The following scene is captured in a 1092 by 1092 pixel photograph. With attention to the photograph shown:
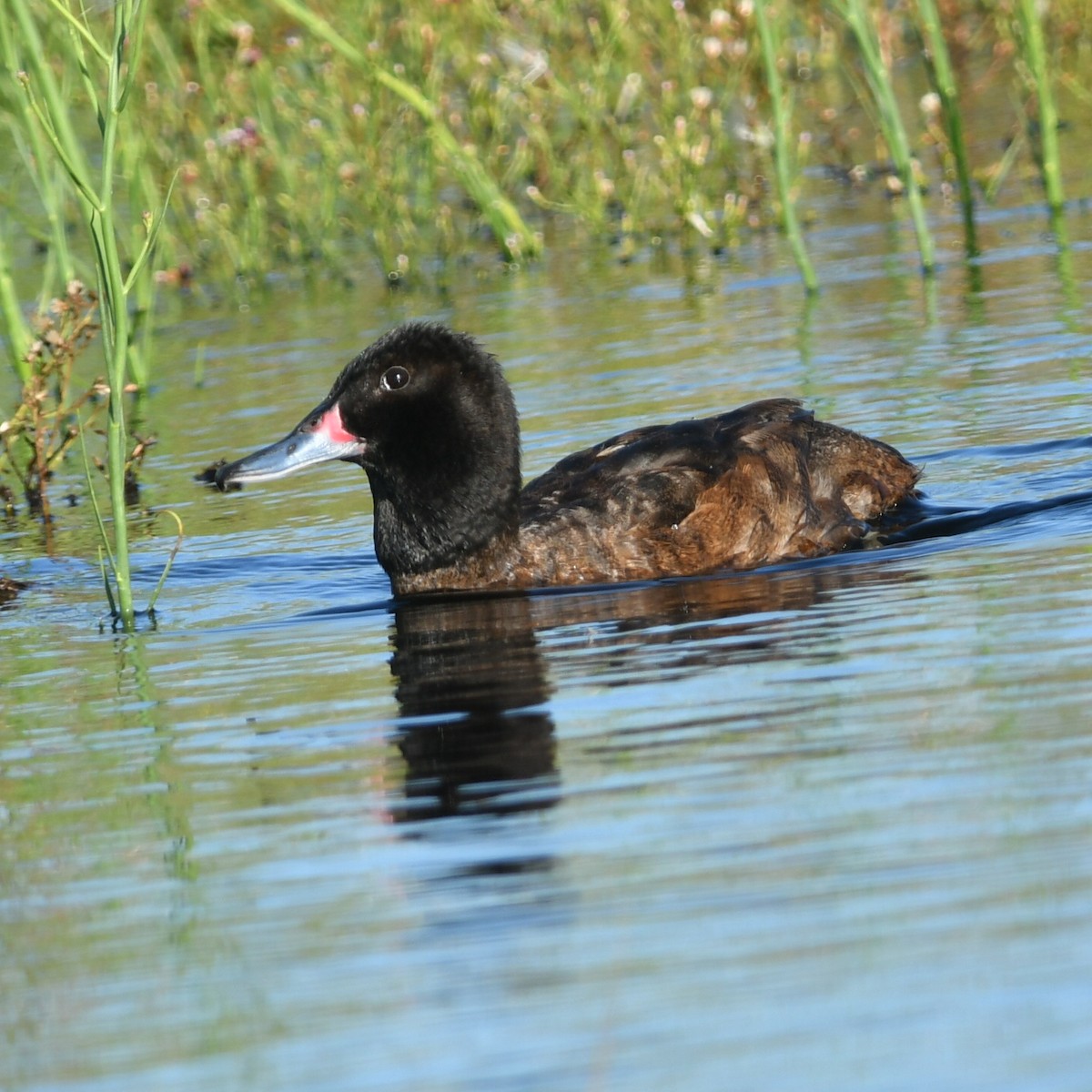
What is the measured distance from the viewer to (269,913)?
4727 mm

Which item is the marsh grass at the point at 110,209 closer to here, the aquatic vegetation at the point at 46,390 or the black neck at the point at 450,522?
the black neck at the point at 450,522

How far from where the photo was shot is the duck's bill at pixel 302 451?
866 cm

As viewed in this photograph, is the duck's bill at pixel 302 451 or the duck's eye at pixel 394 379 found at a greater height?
the duck's eye at pixel 394 379

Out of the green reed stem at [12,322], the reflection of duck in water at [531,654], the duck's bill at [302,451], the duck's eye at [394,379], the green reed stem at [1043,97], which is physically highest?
the green reed stem at [1043,97]

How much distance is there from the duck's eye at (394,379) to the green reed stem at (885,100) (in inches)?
193

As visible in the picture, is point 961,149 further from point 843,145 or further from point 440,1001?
point 440,1001

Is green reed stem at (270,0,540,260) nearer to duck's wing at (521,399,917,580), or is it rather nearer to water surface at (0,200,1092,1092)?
water surface at (0,200,1092,1092)

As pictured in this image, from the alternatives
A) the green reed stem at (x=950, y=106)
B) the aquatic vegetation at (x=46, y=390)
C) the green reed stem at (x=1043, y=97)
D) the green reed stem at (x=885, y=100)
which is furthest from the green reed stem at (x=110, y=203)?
the green reed stem at (x=1043, y=97)

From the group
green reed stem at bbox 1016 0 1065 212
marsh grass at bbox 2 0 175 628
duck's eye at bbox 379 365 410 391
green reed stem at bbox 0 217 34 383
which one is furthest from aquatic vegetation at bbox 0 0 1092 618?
marsh grass at bbox 2 0 175 628

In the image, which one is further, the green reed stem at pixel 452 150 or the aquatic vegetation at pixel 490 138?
the aquatic vegetation at pixel 490 138

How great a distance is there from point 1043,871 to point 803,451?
4.79 meters

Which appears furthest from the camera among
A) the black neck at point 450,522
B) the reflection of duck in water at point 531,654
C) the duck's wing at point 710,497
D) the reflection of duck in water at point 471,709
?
the black neck at point 450,522

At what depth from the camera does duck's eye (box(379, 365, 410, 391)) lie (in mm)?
8734

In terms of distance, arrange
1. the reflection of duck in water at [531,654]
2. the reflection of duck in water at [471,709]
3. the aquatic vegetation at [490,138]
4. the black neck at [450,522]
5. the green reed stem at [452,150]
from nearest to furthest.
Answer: the reflection of duck in water at [471,709]
the reflection of duck in water at [531,654]
the black neck at [450,522]
the green reed stem at [452,150]
the aquatic vegetation at [490,138]
